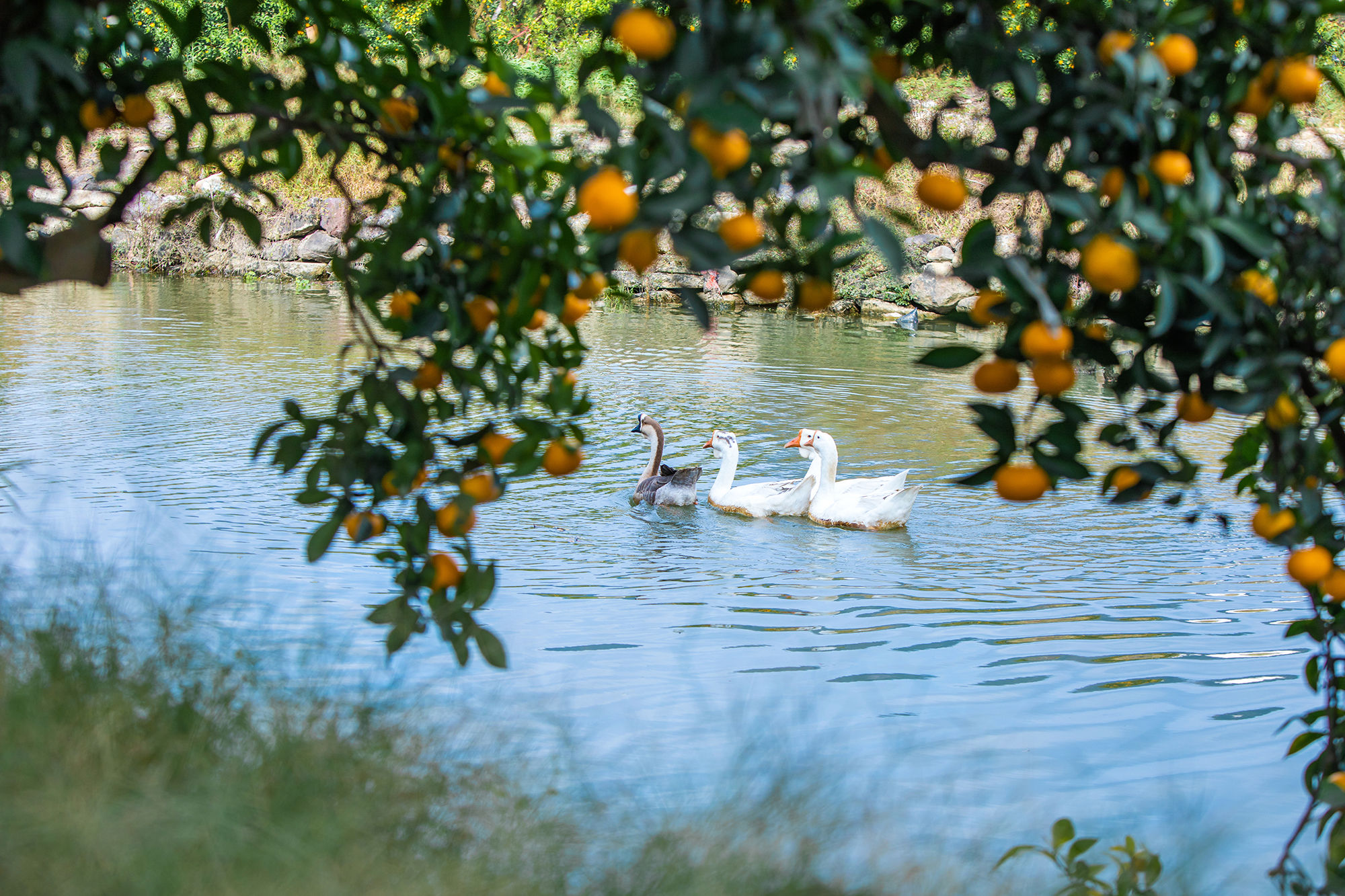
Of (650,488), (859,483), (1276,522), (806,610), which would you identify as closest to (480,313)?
(1276,522)

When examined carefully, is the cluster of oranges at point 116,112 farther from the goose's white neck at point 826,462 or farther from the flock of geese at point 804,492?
the goose's white neck at point 826,462

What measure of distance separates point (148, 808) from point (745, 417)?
7936mm

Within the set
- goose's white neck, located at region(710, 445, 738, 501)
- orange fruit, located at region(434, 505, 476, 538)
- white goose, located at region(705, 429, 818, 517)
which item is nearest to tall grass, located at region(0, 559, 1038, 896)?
orange fruit, located at region(434, 505, 476, 538)

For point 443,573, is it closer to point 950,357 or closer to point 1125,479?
point 950,357

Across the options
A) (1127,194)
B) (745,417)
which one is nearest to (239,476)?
(745,417)

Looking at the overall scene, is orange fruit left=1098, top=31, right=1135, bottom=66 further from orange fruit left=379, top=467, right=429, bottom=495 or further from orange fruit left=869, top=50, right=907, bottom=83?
orange fruit left=379, top=467, right=429, bottom=495

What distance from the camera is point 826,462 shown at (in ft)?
21.6

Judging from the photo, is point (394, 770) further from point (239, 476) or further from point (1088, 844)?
point (239, 476)

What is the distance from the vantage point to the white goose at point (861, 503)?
614cm

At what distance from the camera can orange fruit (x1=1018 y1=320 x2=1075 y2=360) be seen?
1123 millimetres

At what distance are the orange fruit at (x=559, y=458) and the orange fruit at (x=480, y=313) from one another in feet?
0.68

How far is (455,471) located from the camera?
Result: 171cm

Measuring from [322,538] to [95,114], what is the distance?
2.33ft

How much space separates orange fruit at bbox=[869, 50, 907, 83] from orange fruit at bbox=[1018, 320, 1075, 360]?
342 mm
